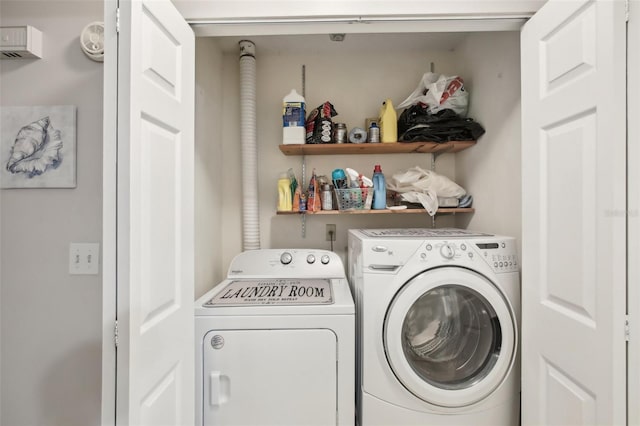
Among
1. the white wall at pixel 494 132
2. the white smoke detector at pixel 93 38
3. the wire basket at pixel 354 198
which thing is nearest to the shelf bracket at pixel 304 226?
the wire basket at pixel 354 198

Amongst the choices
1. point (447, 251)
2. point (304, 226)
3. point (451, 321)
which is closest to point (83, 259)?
point (304, 226)

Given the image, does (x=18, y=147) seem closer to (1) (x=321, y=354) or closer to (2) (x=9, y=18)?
(2) (x=9, y=18)

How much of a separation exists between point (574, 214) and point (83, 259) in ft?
5.84

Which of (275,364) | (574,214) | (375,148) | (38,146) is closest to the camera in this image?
(574,214)

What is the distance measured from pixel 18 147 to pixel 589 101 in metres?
1.99

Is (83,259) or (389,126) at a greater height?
(389,126)

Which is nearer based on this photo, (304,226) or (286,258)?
(286,258)

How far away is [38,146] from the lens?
1154mm

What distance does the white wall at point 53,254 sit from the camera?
3.81ft

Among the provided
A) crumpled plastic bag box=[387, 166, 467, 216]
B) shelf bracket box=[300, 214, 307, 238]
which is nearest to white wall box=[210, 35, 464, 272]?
shelf bracket box=[300, 214, 307, 238]

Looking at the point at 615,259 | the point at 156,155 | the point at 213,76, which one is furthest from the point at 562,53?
the point at 213,76

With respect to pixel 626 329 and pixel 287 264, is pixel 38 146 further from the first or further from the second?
pixel 626 329

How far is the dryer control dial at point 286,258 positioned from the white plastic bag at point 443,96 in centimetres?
128

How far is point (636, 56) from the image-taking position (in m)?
0.87
